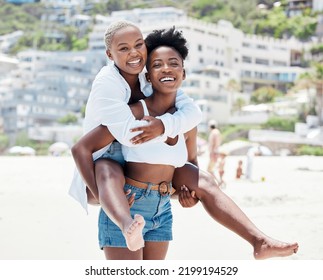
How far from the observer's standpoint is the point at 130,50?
181 centimetres

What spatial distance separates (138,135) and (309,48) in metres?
37.4

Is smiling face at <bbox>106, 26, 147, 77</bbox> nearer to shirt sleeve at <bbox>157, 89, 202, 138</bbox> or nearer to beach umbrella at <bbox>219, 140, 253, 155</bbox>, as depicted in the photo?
shirt sleeve at <bbox>157, 89, 202, 138</bbox>

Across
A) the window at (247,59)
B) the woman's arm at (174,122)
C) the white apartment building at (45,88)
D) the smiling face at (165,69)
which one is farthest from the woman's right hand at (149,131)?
the window at (247,59)

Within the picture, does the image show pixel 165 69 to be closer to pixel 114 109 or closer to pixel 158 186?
pixel 114 109

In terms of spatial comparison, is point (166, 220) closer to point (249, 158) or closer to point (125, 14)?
point (249, 158)

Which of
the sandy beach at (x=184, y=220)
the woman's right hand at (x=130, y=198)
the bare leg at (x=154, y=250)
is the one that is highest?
the woman's right hand at (x=130, y=198)

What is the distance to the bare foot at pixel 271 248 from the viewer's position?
180 centimetres

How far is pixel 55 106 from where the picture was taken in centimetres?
3359

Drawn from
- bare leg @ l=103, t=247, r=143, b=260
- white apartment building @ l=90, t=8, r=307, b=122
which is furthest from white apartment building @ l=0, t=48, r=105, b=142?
bare leg @ l=103, t=247, r=143, b=260

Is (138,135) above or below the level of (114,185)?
above

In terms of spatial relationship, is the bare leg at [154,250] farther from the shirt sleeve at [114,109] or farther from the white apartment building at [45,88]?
the white apartment building at [45,88]

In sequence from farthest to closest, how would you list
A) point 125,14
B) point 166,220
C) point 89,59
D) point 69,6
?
point 69,6, point 125,14, point 89,59, point 166,220

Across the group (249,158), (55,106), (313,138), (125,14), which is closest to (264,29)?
(125,14)

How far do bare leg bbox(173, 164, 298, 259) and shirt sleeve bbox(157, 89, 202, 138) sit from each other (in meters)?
0.14
